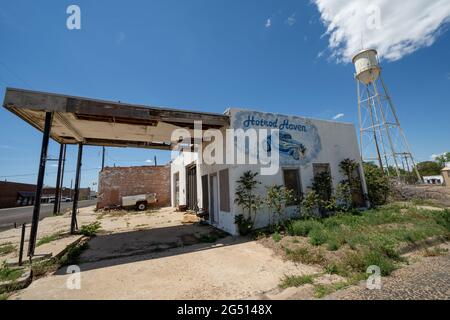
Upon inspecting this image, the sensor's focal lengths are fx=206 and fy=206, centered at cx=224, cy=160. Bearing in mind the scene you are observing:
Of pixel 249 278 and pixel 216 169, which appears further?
pixel 216 169

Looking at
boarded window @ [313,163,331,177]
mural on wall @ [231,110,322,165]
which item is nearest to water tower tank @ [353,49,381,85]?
mural on wall @ [231,110,322,165]

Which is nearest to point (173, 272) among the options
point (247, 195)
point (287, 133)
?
point (247, 195)

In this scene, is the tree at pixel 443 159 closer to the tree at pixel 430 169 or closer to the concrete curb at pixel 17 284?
the tree at pixel 430 169

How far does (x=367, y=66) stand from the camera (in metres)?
16.5

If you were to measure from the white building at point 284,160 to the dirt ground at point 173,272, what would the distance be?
1869 millimetres

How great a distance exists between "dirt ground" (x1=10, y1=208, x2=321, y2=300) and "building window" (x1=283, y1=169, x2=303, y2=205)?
2.87 meters

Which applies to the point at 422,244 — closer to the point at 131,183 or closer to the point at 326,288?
the point at 326,288

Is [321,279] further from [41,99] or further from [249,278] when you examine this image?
[41,99]

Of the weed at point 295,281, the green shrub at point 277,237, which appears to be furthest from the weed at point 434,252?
the green shrub at point 277,237

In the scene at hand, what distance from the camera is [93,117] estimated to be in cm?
621
